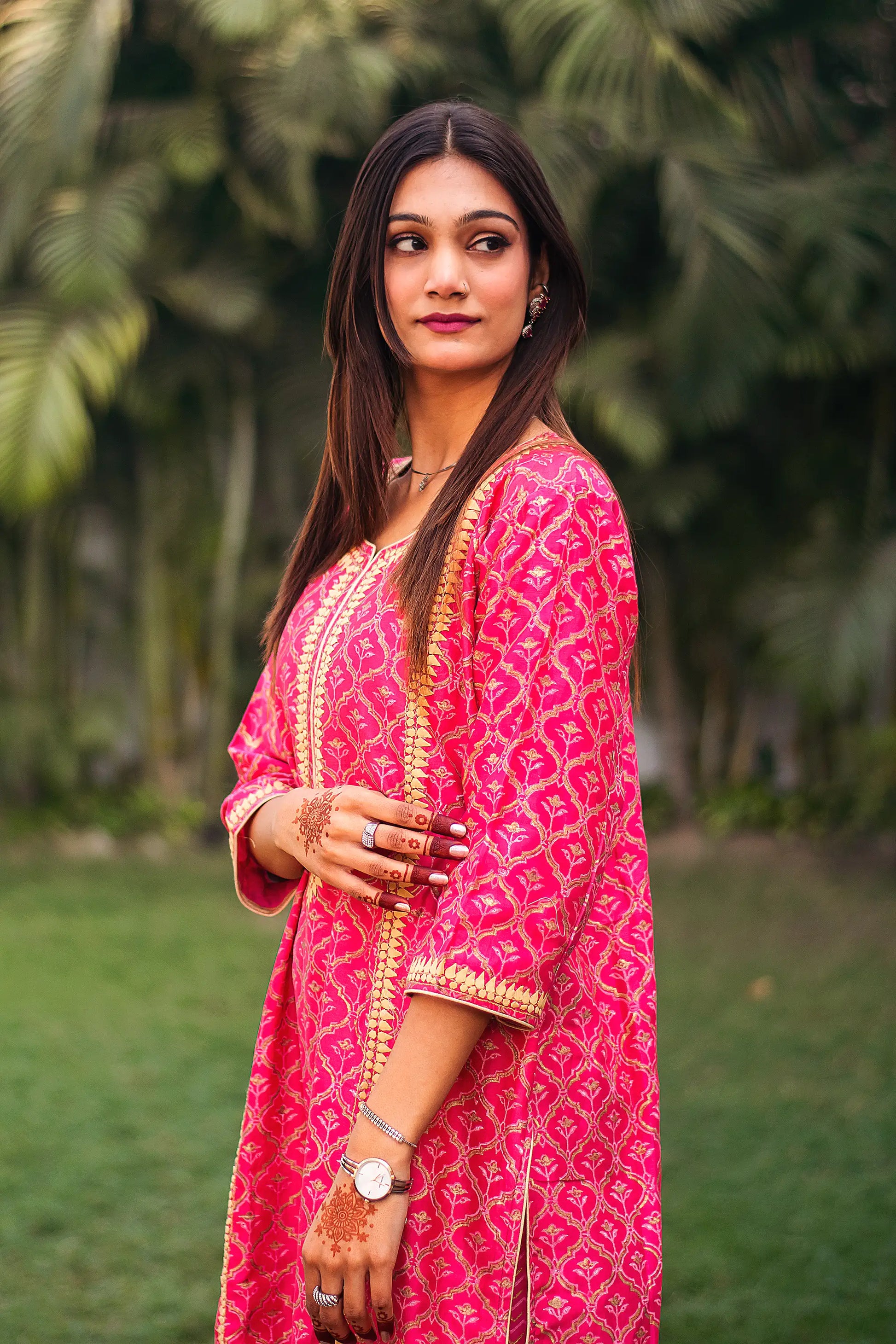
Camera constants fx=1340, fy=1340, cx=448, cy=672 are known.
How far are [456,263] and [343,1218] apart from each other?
876 millimetres

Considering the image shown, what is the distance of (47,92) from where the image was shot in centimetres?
557

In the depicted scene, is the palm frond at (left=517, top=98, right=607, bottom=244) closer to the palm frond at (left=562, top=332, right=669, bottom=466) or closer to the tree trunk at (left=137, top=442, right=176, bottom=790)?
the palm frond at (left=562, top=332, right=669, bottom=466)

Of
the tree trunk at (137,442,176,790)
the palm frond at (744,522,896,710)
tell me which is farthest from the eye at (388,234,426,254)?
the tree trunk at (137,442,176,790)

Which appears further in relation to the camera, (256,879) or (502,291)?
(256,879)

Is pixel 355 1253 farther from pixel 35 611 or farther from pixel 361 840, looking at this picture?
pixel 35 611

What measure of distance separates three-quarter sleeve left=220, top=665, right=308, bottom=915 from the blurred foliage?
4.33 metres

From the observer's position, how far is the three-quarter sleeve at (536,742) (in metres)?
1.12

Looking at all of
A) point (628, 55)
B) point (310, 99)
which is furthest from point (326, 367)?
point (628, 55)

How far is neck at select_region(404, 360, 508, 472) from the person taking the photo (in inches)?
54.2

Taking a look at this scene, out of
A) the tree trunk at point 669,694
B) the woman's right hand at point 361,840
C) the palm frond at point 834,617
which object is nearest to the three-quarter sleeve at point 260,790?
the woman's right hand at point 361,840

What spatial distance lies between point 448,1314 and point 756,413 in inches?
244

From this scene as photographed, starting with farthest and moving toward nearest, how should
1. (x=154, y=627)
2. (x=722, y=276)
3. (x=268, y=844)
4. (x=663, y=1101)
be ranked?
1. (x=154, y=627)
2. (x=722, y=276)
3. (x=663, y=1101)
4. (x=268, y=844)

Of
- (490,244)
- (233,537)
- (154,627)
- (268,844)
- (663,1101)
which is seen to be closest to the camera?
(490,244)

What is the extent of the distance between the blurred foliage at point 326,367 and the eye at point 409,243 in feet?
14.5
